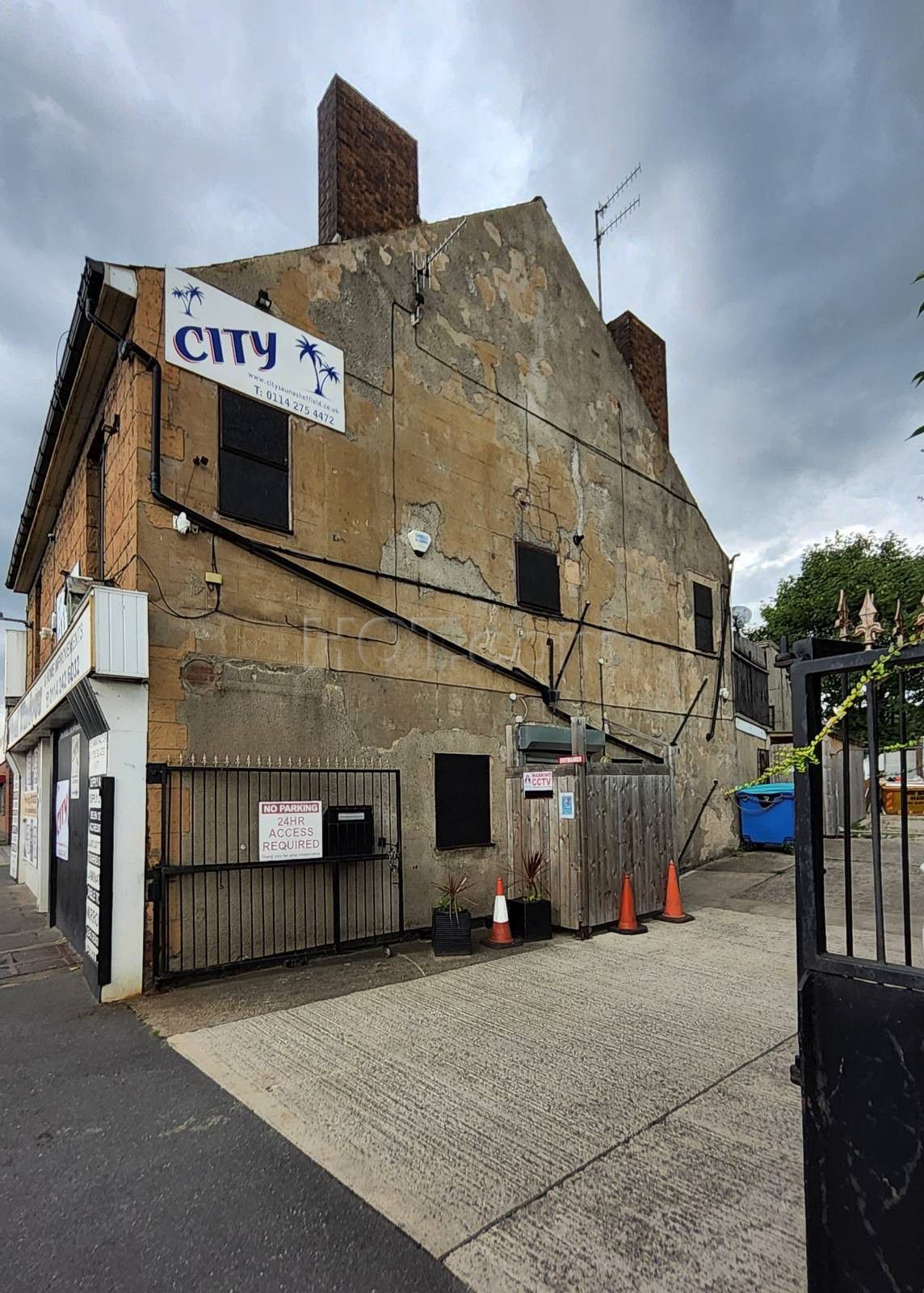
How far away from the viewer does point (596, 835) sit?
8.30 meters

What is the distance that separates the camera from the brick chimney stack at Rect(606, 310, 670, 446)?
13.7m

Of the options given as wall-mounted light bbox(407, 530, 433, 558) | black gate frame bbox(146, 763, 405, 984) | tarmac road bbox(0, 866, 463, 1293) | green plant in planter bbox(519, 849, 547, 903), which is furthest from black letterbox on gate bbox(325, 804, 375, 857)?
wall-mounted light bbox(407, 530, 433, 558)

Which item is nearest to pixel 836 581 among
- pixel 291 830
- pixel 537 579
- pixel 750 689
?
pixel 750 689

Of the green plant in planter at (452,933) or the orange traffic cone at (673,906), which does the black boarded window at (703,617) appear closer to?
the orange traffic cone at (673,906)

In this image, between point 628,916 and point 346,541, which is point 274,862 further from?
point 628,916

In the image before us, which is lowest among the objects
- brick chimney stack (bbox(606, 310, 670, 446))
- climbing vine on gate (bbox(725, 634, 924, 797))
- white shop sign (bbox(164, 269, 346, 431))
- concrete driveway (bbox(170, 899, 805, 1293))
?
concrete driveway (bbox(170, 899, 805, 1293))

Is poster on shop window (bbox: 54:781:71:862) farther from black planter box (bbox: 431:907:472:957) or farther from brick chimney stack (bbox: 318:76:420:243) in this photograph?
brick chimney stack (bbox: 318:76:420:243)

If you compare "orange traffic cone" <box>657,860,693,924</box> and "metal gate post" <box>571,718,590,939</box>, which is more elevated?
"metal gate post" <box>571,718,590,939</box>

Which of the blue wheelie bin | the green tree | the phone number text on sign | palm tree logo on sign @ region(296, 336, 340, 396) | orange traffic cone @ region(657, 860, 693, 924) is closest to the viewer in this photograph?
the phone number text on sign

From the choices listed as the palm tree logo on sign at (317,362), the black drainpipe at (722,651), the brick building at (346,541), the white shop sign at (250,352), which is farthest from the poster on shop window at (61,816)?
the black drainpipe at (722,651)

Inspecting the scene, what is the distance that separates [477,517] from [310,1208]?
773 centimetres

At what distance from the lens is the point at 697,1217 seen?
2941mm

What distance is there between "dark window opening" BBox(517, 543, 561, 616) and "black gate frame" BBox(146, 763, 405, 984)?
3.34m

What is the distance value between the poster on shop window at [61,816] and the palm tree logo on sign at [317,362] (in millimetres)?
5380
